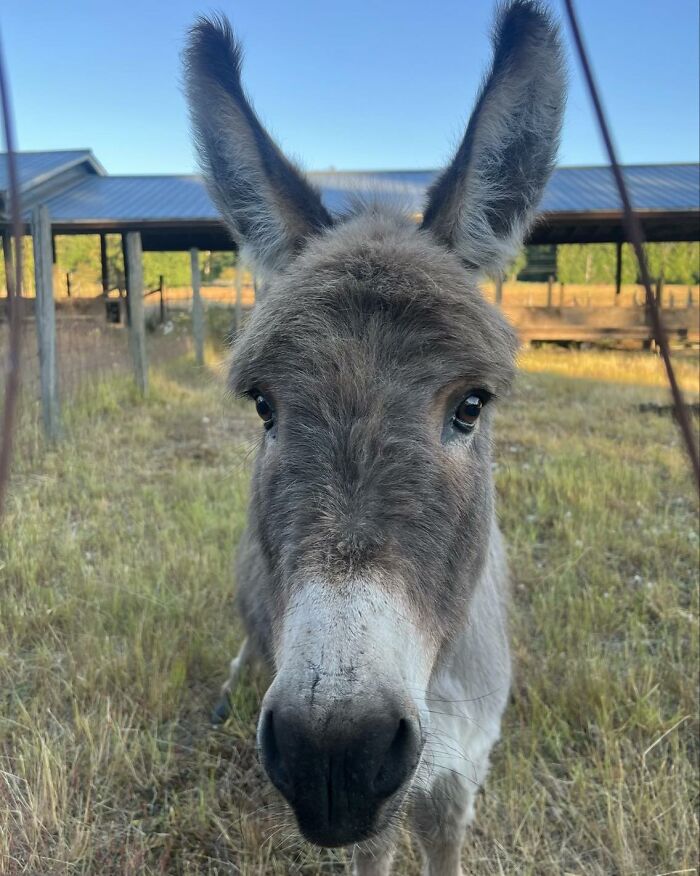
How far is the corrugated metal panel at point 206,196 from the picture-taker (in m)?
12.2

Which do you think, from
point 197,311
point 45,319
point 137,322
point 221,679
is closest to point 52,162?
point 197,311

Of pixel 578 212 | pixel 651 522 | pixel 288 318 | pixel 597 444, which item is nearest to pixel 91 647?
pixel 288 318

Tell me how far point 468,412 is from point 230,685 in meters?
2.27

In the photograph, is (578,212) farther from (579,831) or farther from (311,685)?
(311,685)

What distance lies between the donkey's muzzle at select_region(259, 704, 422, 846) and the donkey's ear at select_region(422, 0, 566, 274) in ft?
5.03

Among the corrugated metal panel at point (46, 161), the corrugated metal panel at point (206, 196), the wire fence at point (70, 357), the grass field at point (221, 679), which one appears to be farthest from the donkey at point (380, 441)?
the corrugated metal panel at point (46, 161)

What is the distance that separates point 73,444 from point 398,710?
7.08 metres

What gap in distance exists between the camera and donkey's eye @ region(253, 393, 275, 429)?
71.1 inches

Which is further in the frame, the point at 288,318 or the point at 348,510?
the point at 288,318

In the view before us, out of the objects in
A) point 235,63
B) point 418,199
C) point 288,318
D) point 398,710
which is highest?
point 235,63

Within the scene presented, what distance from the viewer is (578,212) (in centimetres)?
1162

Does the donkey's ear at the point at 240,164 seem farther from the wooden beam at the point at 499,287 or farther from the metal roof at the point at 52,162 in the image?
the metal roof at the point at 52,162

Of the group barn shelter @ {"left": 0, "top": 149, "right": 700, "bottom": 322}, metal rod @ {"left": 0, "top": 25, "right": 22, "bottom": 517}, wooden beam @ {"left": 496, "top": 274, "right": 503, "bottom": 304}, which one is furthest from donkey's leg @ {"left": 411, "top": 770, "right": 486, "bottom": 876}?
barn shelter @ {"left": 0, "top": 149, "right": 700, "bottom": 322}

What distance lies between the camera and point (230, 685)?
3.22m
